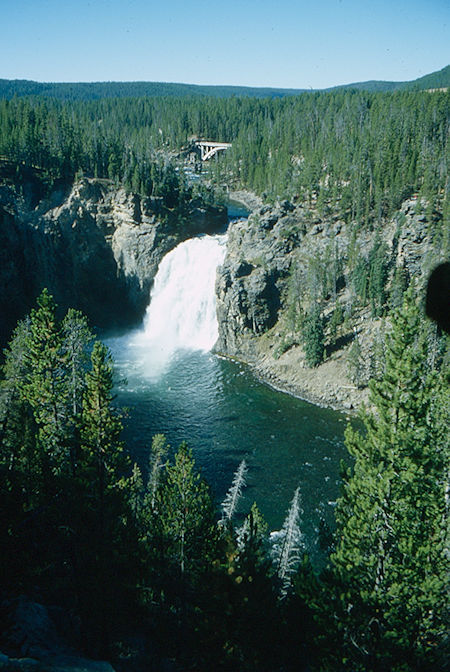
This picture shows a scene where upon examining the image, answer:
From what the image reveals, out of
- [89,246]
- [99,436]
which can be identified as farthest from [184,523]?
[89,246]

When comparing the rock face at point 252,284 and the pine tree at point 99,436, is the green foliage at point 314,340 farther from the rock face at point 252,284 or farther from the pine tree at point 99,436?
the pine tree at point 99,436

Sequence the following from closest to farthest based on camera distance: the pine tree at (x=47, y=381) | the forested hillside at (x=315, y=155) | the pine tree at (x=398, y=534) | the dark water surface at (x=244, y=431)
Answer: the pine tree at (x=398, y=534)
the pine tree at (x=47, y=381)
the dark water surface at (x=244, y=431)
the forested hillside at (x=315, y=155)

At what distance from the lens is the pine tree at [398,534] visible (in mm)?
14820

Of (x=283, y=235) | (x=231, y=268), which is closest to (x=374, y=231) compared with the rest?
(x=283, y=235)

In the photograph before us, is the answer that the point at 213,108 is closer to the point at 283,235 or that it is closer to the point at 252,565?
the point at 283,235

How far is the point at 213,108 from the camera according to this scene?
182 metres

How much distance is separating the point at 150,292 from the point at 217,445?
41.8m

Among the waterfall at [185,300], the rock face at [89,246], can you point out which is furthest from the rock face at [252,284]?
the rock face at [89,246]

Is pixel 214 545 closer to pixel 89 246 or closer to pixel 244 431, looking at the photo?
pixel 244 431

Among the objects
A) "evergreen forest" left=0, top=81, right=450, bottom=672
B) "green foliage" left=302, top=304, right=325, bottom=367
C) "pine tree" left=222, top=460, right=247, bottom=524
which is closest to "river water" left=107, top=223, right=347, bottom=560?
"pine tree" left=222, top=460, right=247, bottom=524

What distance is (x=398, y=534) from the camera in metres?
15.4

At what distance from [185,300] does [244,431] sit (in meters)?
34.9

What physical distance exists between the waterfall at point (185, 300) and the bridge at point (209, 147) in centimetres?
8364

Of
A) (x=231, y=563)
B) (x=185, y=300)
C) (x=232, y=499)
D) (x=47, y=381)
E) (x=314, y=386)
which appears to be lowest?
(x=314, y=386)
